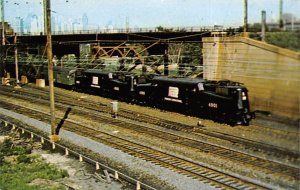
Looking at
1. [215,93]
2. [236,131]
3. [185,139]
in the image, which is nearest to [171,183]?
[185,139]

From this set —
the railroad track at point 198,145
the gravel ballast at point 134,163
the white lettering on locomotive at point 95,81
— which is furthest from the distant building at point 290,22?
the white lettering on locomotive at point 95,81

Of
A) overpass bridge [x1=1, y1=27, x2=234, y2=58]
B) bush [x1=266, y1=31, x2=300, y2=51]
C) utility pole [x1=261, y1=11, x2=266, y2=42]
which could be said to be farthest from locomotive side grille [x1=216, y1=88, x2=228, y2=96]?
bush [x1=266, y1=31, x2=300, y2=51]

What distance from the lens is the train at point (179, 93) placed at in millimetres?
21109

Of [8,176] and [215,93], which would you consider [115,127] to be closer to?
[215,93]

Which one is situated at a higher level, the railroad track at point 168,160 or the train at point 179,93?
the train at point 179,93

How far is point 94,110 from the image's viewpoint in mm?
28359

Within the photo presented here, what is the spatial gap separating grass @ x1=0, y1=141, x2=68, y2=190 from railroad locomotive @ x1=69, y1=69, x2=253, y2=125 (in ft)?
31.0

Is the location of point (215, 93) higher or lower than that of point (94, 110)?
higher

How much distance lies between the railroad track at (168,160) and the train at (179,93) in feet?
11.5

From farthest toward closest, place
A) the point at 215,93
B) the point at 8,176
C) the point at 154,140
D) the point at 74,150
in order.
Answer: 1. the point at 215,93
2. the point at 154,140
3. the point at 74,150
4. the point at 8,176

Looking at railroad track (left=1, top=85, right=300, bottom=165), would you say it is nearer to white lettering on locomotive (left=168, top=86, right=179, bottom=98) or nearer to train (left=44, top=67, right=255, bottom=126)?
train (left=44, top=67, right=255, bottom=126)

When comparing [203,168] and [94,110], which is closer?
[203,168]

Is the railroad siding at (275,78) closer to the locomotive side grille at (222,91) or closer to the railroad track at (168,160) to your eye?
the railroad track at (168,160)

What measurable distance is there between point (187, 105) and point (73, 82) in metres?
20.5
